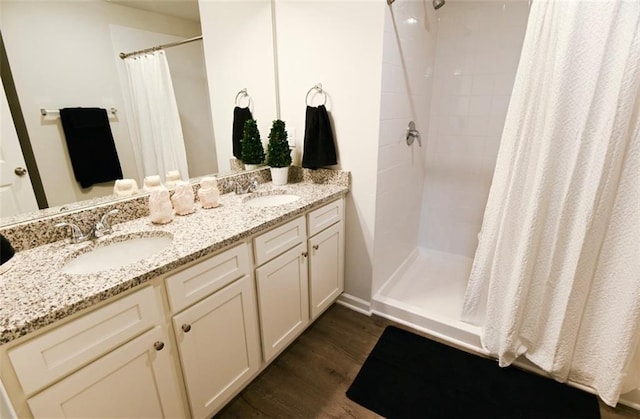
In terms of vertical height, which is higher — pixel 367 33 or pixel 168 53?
pixel 367 33

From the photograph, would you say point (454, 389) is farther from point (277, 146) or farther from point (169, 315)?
point (277, 146)

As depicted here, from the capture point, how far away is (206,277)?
3.71ft

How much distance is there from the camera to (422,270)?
2.57 meters

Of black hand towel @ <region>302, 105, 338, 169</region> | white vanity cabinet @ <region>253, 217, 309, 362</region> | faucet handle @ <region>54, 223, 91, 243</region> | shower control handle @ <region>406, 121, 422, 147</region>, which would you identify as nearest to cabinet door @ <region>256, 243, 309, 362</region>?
white vanity cabinet @ <region>253, 217, 309, 362</region>

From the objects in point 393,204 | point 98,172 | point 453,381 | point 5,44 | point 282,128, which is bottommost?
point 453,381

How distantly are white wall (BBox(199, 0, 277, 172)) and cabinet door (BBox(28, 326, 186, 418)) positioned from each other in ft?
3.71

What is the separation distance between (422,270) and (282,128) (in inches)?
64.1

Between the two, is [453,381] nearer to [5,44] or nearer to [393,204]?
[393,204]

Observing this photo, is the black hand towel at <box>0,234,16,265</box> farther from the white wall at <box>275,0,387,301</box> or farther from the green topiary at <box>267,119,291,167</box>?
the white wall at <box>275,0,387,301</box>

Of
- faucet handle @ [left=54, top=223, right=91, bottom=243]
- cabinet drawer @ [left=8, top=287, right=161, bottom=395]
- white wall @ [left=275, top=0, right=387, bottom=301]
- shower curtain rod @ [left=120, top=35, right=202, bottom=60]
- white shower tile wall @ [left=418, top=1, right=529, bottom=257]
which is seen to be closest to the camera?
cabinet drawer @ [left=8, top=287, right=161, bottom=395]

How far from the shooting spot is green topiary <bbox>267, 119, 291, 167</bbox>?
6.23ft

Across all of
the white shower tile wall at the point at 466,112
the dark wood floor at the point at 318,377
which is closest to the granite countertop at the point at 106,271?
the dark wood floor at the point at 318,377

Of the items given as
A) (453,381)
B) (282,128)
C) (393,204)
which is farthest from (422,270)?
(282,128)

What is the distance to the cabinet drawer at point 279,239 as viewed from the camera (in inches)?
53.2
